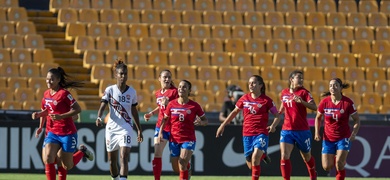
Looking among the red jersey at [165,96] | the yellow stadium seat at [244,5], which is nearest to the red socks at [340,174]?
the red jersey at [165,96]

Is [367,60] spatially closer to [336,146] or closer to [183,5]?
[183,5]

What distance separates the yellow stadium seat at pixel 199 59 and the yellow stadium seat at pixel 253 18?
2.62 m

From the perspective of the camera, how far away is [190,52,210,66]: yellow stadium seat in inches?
1005

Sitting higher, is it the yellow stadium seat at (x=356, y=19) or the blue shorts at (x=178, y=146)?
the yellow stadium seat at (x=356, y=19)

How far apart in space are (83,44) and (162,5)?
3272 mm

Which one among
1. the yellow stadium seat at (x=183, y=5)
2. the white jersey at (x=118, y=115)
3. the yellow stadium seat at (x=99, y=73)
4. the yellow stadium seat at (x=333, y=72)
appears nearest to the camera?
the white jersey at (x=118, y=115)

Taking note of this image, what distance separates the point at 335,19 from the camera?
28.5m

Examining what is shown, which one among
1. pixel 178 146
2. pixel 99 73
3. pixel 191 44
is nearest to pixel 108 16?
pixel 191 44

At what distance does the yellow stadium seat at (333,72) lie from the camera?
26141mm

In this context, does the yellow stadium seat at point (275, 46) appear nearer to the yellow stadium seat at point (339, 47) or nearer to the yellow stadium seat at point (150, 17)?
the yellow stadium seat at point (339, 47)

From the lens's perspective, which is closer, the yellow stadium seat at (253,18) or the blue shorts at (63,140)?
the blue shorts at (63,140)

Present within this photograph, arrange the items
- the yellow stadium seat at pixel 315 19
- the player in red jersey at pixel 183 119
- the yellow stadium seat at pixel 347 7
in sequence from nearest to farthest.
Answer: the player in red jersey at pixel 183 119, the yellow stadium seat at pixel 315 19, the yellow stadium seat at pixel 347 7

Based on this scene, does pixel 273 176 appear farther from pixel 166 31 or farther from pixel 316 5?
pixel 316 5

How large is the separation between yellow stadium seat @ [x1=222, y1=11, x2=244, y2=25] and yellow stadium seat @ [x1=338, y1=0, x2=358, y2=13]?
11.8 feet
